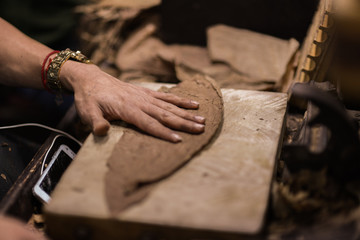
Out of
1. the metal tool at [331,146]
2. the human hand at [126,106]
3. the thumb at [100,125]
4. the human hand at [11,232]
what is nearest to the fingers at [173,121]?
the human hand at [126,106]

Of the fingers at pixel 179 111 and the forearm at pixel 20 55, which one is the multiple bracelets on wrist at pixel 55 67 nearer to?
the forearm at pixel 20 55

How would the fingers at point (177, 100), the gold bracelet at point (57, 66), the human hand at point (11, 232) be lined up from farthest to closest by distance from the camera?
the gold bracelet at point (57, 66), the fingers at point (177, 100), the human hand at point (11, 232)

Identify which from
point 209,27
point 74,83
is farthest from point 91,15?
point 74,83

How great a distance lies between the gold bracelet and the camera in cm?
131

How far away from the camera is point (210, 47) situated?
6.19ft

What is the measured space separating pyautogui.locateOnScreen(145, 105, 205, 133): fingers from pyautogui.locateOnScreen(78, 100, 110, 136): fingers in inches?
5.7

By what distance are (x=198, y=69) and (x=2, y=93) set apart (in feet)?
3.32

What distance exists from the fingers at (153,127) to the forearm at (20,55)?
516 mm

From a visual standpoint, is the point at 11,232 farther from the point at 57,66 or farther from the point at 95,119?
the point at 57,66

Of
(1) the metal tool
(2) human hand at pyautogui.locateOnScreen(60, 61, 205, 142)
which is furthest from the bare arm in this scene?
(1) the metal tool

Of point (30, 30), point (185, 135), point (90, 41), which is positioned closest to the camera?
point (185, 135)

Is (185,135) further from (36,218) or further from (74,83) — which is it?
(36,218)

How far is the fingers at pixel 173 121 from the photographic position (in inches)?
42.2

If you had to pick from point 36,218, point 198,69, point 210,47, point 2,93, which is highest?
point 210,47
